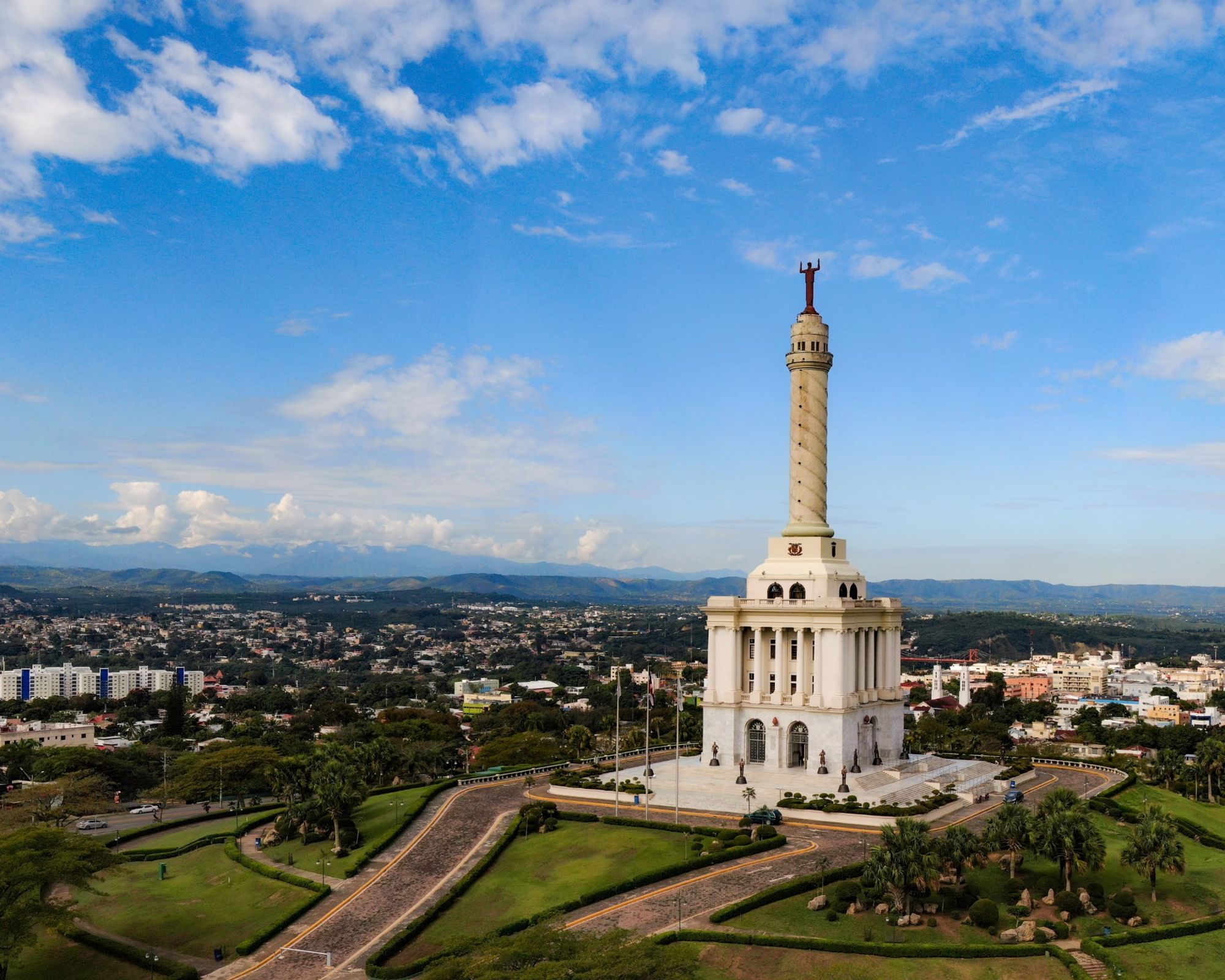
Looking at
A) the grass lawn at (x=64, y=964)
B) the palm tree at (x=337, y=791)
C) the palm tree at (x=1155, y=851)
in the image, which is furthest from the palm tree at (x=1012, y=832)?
the grass lawn at (x=64, y=964)

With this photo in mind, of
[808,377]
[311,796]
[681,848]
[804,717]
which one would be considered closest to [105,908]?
[311,796]

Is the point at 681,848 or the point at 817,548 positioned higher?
the point at 817,548

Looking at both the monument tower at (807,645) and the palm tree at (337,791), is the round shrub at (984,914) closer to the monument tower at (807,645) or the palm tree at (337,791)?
the monument tower at (807,645)

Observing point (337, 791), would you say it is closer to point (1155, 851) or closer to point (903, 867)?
point (903, 867)

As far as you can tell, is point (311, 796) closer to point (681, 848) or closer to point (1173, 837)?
point (681, 848)

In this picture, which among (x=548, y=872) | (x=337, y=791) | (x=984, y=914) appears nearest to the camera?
(x=984, y=914)

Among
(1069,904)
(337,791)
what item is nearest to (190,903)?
(337,791)
